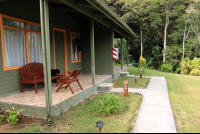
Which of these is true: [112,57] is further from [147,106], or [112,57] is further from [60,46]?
[147,106]

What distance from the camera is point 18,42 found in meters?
4.52

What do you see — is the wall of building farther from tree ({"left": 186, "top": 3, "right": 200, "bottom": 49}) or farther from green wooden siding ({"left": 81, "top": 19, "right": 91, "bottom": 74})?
tree ({"left": 186, "top": 3, "right": 200, "bottom": 49})

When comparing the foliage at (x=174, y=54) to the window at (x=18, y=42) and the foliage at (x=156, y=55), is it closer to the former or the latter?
the foliage at (x=156, y=55)

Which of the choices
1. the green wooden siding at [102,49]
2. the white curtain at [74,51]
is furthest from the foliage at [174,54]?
the white curtain at [74,51]

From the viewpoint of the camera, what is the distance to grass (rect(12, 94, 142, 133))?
281 cm

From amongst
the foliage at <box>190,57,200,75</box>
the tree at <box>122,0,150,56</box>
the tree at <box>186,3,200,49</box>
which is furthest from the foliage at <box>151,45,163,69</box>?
the foliage at <box>190,57,200,75</box>

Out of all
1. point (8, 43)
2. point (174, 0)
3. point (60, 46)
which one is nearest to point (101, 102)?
point (8, 43)

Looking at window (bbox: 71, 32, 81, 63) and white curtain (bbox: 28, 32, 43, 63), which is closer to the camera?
white curtain (bbox: 28, 32, 43, 63)

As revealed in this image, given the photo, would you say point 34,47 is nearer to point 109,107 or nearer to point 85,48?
point 109,107

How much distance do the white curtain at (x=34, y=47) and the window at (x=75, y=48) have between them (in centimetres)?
237

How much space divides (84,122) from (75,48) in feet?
16.8

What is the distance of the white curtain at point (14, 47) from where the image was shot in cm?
418

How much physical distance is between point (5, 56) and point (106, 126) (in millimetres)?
3242

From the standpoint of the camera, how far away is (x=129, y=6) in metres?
19.0
